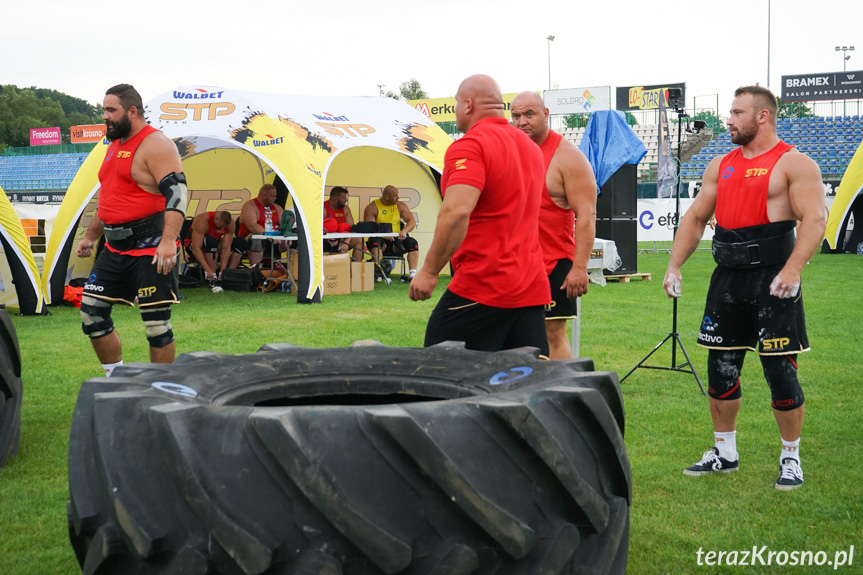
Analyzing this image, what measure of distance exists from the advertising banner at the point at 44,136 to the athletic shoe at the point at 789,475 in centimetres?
6620

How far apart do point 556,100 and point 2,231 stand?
137ft

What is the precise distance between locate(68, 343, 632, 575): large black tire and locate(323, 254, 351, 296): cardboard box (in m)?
10.2

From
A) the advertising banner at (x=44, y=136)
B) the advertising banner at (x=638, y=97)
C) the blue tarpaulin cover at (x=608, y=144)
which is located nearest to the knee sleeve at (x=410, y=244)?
the blue tarpaulin cover at (x=608, y=144)

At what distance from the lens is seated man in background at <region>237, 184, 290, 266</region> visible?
13023mm

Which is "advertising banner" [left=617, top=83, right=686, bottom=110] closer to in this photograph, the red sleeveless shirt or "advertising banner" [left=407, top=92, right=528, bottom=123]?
"advertising banner" [left=407, top=92, right=528, bottom=123]

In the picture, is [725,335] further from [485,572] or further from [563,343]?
[485,572]

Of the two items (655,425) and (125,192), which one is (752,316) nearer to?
(655,425)

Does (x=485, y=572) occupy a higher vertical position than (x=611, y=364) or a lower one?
higher

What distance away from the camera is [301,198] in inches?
442

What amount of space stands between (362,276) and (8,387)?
9.02 m

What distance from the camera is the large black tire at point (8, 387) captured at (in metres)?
3.73

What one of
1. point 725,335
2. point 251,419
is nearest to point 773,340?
point 725,335
